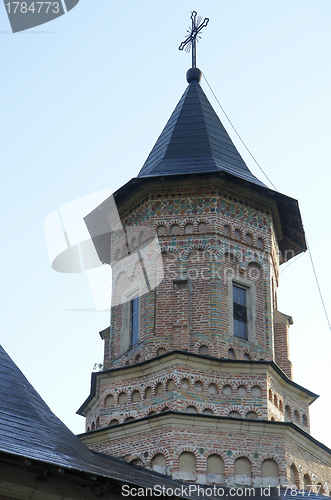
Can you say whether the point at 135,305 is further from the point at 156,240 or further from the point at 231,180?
the point at 231,180

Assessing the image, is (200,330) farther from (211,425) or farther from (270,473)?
(270,473)

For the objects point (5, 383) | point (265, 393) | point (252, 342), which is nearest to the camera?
point (5, 383)

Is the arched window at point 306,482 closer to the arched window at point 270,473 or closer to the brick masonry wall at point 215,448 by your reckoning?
the brick masonry wall at point 215,448

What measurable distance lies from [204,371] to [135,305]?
2.54 metres

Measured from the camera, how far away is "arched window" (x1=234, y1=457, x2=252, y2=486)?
15.4 meters

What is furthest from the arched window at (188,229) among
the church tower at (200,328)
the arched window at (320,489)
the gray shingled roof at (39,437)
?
the arched window at (320,489)

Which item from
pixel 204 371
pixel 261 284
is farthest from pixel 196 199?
pixel 204 371

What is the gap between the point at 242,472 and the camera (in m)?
15.5

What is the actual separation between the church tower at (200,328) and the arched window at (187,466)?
0.07 feet

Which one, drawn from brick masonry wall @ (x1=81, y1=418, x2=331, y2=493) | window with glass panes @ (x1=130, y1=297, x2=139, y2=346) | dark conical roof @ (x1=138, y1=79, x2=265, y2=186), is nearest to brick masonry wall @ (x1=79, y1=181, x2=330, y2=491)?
brick masonry wall @ (x1=81, y1=418, x2=331, y2=493)

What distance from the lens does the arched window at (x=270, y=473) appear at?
50.5ft

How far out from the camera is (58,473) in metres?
12.5

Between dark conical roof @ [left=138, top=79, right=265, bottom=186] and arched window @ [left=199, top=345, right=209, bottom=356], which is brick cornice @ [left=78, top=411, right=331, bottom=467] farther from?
dark conical roof @ [left=138, top=79, right=265, bottom=186]

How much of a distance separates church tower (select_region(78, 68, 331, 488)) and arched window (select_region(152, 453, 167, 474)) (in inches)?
0.8
